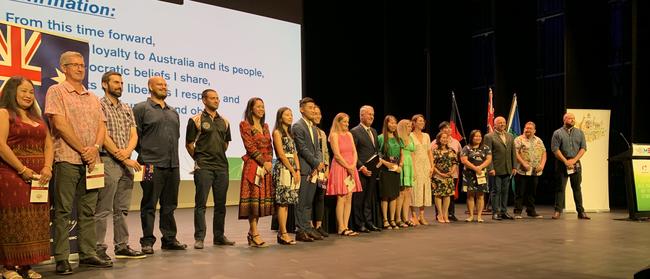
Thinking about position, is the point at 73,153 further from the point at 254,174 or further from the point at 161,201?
the point at 254,174

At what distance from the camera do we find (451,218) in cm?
809

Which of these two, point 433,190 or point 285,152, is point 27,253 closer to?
point 285,152

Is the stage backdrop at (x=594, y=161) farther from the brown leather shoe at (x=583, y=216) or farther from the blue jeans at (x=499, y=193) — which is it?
the blue jeans at (x=499, y=193)

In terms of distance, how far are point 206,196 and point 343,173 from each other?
156cm

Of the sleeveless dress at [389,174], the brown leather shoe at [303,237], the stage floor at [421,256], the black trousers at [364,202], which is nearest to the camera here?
the stage floor at [421,256]

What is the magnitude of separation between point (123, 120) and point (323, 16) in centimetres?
796

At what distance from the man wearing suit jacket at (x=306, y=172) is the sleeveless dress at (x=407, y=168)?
157 centimetres

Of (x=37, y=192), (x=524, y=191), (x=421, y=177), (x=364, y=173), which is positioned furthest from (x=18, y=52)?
(x=524, y=191)

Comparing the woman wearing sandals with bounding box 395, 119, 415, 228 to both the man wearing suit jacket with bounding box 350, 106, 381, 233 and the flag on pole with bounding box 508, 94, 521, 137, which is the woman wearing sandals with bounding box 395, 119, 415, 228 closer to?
the man wearing suit jacket with bounding box 350, 106, 381, 233

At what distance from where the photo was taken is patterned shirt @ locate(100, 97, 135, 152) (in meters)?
4.53

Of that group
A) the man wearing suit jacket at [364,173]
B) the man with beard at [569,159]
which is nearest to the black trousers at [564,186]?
the man with beard at [569,159]

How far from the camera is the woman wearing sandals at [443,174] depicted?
7.69 meters

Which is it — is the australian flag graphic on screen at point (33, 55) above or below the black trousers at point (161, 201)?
above

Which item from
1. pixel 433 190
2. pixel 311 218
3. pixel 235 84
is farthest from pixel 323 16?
pixel 311 218
